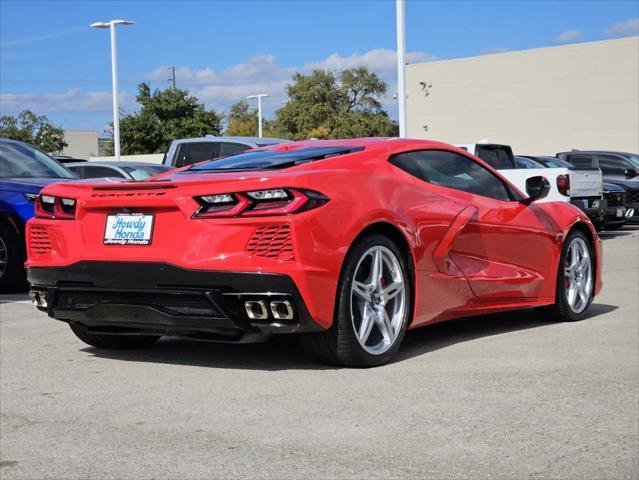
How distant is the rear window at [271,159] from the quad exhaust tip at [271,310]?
3.09ft

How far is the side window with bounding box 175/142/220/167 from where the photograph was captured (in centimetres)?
1587

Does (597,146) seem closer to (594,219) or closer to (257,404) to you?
(594,219)

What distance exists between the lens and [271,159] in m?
6.26

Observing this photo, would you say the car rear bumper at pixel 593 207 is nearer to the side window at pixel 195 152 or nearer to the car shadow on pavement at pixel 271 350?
the side window at pixel 195 152

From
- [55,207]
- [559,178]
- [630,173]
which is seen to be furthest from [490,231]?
[630,173]

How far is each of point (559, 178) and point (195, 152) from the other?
5755 mm

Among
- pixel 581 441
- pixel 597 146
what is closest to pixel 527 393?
pixel 581 441

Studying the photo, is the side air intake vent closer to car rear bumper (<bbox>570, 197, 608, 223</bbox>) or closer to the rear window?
the rear window

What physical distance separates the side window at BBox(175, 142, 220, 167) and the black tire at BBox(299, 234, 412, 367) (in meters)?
10.3

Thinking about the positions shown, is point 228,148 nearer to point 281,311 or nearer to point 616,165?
point 281,311

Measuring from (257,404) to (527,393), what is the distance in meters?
1.38

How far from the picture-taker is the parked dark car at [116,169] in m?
16.0

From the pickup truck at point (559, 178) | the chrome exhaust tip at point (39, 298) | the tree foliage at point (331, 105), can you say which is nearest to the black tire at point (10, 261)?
the chrome exhaust tip at point (39, 298)

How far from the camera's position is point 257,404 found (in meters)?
4.94
